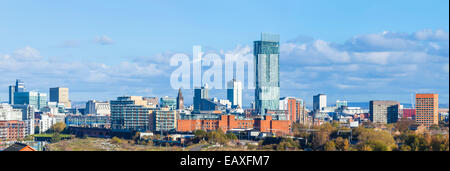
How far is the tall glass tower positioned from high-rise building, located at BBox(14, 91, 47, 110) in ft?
69.9

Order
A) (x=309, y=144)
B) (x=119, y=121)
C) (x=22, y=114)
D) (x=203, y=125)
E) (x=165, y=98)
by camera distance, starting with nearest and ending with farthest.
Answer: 1. (x=309, y=144)
2. (x=203, y=125)
3. (x=119, y=121)
4. (x=22, y=114)
5. (x=165, y=98)

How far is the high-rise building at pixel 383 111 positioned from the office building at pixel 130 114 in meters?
18.0

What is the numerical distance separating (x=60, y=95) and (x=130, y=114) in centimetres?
4003

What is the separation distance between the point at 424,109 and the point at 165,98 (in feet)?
68.6

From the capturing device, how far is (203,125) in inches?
1288

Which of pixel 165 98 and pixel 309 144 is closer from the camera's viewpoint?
pixel 309 144

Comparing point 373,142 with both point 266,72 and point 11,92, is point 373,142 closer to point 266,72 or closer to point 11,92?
point 266,72

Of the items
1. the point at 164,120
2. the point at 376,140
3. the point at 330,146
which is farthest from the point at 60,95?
the point at 376,140

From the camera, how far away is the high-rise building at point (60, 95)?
74.2 m

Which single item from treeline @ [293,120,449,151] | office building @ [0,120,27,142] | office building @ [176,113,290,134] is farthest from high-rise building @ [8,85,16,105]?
treeline @ [293,120,449,151]

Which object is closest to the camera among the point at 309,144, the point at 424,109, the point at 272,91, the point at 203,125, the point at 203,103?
the point at 309,144

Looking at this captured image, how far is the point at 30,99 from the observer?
64.7 m
